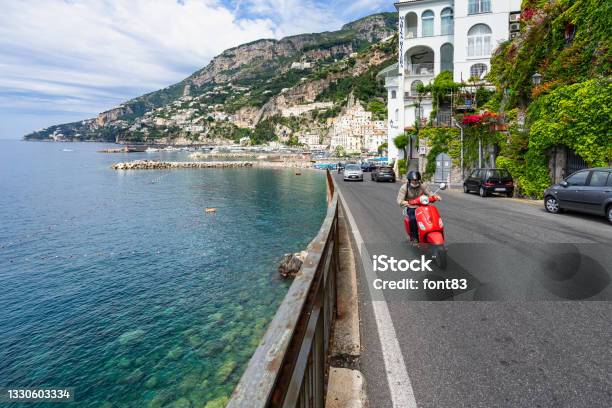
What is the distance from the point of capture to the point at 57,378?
7453 millimetres

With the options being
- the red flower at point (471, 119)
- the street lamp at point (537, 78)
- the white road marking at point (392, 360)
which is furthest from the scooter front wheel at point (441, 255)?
the red flower at point (471, 119)

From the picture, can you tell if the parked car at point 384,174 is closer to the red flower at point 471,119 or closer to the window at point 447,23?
the red flower at point 471,119

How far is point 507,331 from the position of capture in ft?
12.7

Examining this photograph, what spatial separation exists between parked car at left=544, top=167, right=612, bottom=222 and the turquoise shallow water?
972cm

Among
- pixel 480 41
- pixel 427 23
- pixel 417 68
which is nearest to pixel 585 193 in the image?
pixel 480 41

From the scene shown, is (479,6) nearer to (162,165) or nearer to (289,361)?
(289,361)

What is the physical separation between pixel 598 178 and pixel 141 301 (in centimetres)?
1462

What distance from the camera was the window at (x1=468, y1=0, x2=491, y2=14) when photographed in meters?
30.8

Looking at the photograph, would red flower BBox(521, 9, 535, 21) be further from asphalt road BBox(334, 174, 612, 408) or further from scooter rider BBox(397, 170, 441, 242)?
scooter rider BBox(397, 170, 441, 242)

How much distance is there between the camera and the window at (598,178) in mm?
10250

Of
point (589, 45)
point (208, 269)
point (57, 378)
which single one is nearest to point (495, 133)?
point (589, 45)

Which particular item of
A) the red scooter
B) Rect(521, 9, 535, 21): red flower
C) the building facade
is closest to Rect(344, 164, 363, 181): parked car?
Rect(521, 9, 535, 21): red flower

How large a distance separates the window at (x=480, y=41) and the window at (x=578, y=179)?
24542 millimetres

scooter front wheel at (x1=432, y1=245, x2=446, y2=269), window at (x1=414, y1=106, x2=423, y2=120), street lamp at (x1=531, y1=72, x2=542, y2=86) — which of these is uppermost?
window at (x1=414, y1=106, x2=423, y2=120)
